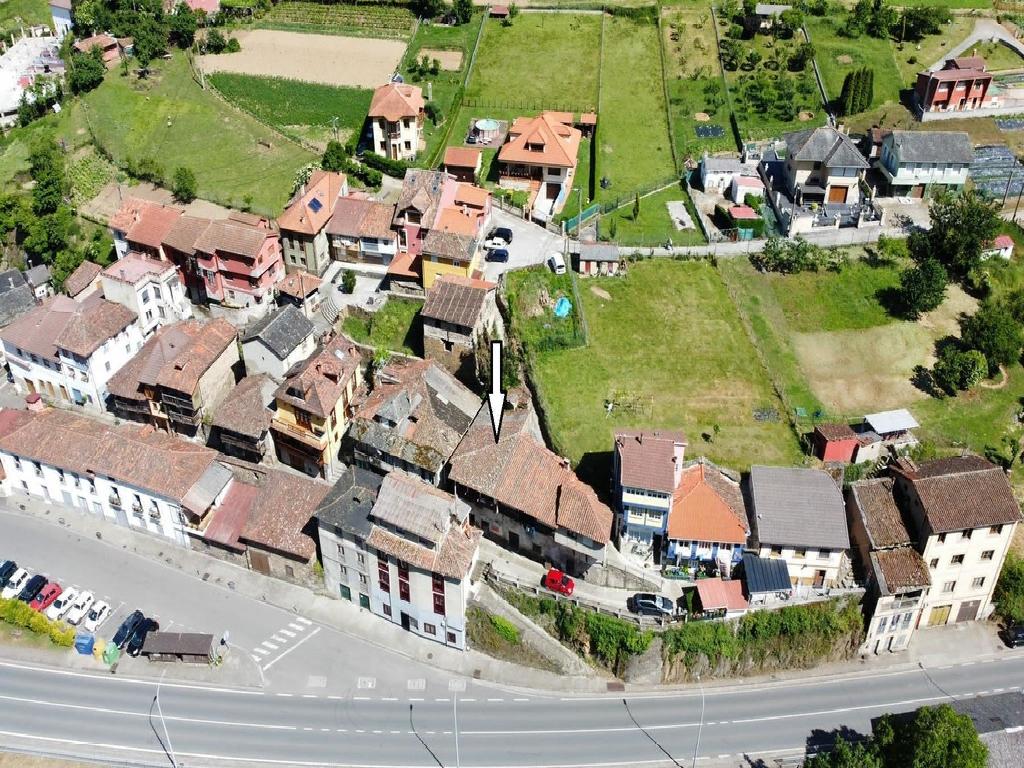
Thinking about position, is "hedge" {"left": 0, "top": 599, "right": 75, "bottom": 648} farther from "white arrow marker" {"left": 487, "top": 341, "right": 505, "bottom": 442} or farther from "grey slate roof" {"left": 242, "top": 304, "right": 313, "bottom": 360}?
"white arrow marker" {"left": 487, "top": 341, "right": 505, "bottom": 442}

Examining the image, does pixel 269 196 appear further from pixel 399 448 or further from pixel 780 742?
pixel 780 742

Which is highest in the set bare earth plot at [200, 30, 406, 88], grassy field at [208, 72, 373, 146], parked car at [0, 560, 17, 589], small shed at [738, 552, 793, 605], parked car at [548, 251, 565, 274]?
bare earth plot at [200, 30, 406, 88]

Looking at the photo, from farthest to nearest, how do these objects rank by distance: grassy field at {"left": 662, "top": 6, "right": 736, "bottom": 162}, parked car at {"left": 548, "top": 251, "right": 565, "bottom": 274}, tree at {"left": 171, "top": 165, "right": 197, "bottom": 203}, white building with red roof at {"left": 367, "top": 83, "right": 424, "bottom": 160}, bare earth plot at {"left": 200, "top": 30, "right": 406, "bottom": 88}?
bare earth plot at {"left": 200, "top": 30, "right": 406, "bottom": 88}
grassy field at {"left": 662, "top": 6, "right": 736, "bottom": 162}
white building with red roof at {"left": 367, "top": 83, "right": 424, "bottom": 160}
tree at {"left": 171, "top": 165, "right": 197, "bottom": 203}
parked car at {"left": 548, "top": 251, "right": 565, "bottom": 274}

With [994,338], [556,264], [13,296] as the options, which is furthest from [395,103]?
[994,338]

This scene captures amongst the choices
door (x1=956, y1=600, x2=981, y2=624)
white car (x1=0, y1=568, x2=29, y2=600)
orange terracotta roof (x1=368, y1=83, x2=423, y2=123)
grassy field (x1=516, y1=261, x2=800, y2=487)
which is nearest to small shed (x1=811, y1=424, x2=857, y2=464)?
grassy field (x1=516, y1=261, x2=800, y2=487)

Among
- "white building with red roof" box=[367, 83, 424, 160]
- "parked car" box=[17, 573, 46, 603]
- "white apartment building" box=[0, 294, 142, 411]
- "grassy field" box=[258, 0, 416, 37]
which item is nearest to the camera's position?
"parked car" box=[17, 573, 46, 603]

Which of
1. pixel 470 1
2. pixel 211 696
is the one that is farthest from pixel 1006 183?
pixel 211 696

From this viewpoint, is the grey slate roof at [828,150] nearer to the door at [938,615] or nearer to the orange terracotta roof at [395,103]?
the orange terracotta roof at [395,103]
